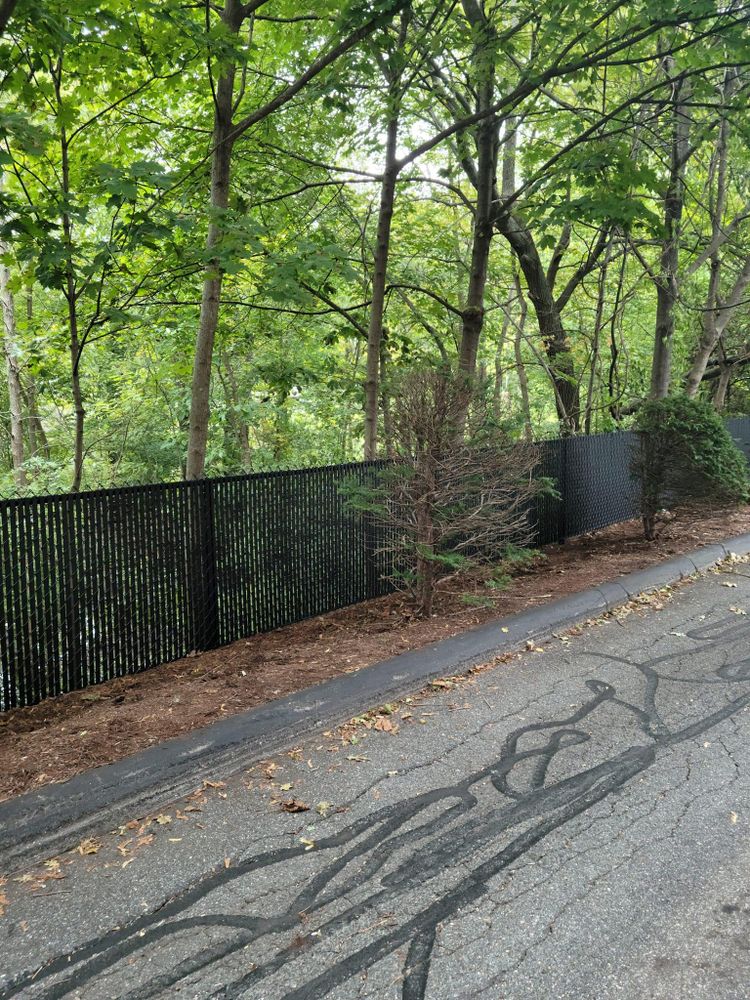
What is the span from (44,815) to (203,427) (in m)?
3.85

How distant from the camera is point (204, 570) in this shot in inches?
213

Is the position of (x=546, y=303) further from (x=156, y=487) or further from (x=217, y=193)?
(x=156, y=487)

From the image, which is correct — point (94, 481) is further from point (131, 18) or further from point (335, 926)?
point (335, 926)

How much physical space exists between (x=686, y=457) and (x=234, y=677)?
20.2ft

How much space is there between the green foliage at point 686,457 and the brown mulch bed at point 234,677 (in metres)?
1.00

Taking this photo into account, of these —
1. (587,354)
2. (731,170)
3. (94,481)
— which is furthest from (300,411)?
(731,170)

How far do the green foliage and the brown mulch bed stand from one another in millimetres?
1002

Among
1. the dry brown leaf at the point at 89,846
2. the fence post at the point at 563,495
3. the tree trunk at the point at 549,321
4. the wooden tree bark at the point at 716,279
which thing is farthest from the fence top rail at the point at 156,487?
the wooden tree bark at the point at 716,279

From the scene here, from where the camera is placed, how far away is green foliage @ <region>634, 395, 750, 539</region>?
8164 millimetres

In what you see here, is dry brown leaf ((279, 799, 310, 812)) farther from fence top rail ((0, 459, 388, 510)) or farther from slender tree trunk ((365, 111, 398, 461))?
slender tree trunk ((365, 111, 398, 461))

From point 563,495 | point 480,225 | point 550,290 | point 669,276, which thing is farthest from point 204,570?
point 550,290

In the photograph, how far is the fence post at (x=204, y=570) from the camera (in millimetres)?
5363

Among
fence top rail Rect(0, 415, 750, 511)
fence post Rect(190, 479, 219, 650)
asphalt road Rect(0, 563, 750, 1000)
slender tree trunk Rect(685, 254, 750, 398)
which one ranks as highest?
slender tree trunk Rect(685, 254, 750, 398)

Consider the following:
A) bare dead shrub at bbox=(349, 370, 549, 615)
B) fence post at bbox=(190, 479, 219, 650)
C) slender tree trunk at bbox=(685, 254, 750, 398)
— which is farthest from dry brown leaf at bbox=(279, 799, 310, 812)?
slender tree trunk at bbox=(685, 254, 750, 398)
